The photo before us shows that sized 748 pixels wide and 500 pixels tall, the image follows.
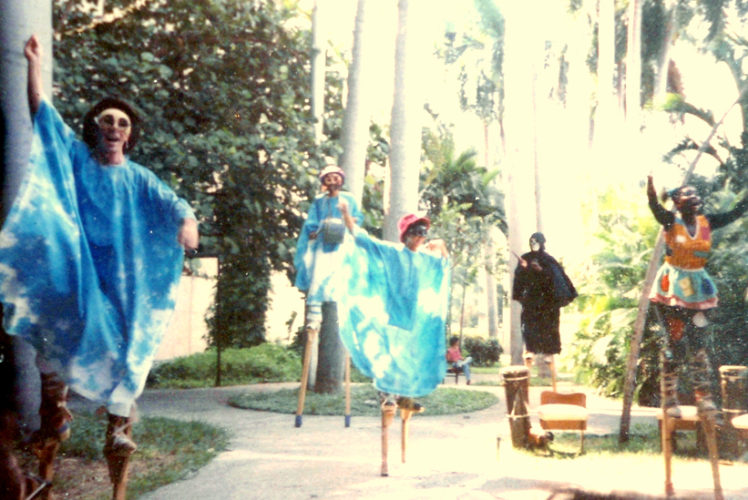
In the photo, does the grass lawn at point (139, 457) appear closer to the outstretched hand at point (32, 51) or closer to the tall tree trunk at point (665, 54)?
the outstretched hand at point (32, 51)

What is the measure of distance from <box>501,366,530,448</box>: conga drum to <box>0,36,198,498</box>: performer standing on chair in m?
3.63

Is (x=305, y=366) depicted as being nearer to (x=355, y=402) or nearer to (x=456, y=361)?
(x=355, y=402)

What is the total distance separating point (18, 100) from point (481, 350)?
1937 centimetres

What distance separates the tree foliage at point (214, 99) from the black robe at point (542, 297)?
13.9 feet

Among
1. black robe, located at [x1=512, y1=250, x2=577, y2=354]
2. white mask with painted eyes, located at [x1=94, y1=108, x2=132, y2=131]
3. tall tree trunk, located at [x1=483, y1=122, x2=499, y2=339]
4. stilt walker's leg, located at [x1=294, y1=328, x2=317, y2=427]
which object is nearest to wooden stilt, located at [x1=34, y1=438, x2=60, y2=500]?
white mask with painted eyes, located at [x1=94, y1=108, x2=132, y2=131]

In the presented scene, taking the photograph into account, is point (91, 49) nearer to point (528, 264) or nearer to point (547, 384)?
point (528, 264)

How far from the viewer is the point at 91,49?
9188 millimetres

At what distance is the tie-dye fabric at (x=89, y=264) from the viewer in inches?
147

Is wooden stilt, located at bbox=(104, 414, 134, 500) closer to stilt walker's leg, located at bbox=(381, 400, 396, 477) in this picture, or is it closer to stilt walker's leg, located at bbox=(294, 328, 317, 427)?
stilt walker's leg, located at bbox=(381, 400, 396, 477)

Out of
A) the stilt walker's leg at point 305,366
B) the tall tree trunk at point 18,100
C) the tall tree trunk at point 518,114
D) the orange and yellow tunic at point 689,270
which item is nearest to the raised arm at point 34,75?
the tall tree trunk at point 18,100

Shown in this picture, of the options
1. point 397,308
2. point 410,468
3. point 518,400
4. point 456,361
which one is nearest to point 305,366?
point 397,308

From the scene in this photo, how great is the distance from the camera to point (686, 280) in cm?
546

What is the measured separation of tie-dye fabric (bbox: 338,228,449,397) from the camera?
6.02m

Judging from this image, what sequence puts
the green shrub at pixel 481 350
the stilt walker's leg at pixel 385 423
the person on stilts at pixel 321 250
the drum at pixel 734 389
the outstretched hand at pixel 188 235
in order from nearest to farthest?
the outstretched hand at pixel 188 235
the stilt walker's leg at pixel 385 423
the drum at pixel 734 389
the person on stilts at pixel 321 250
the green shrub at pixel 481 350
